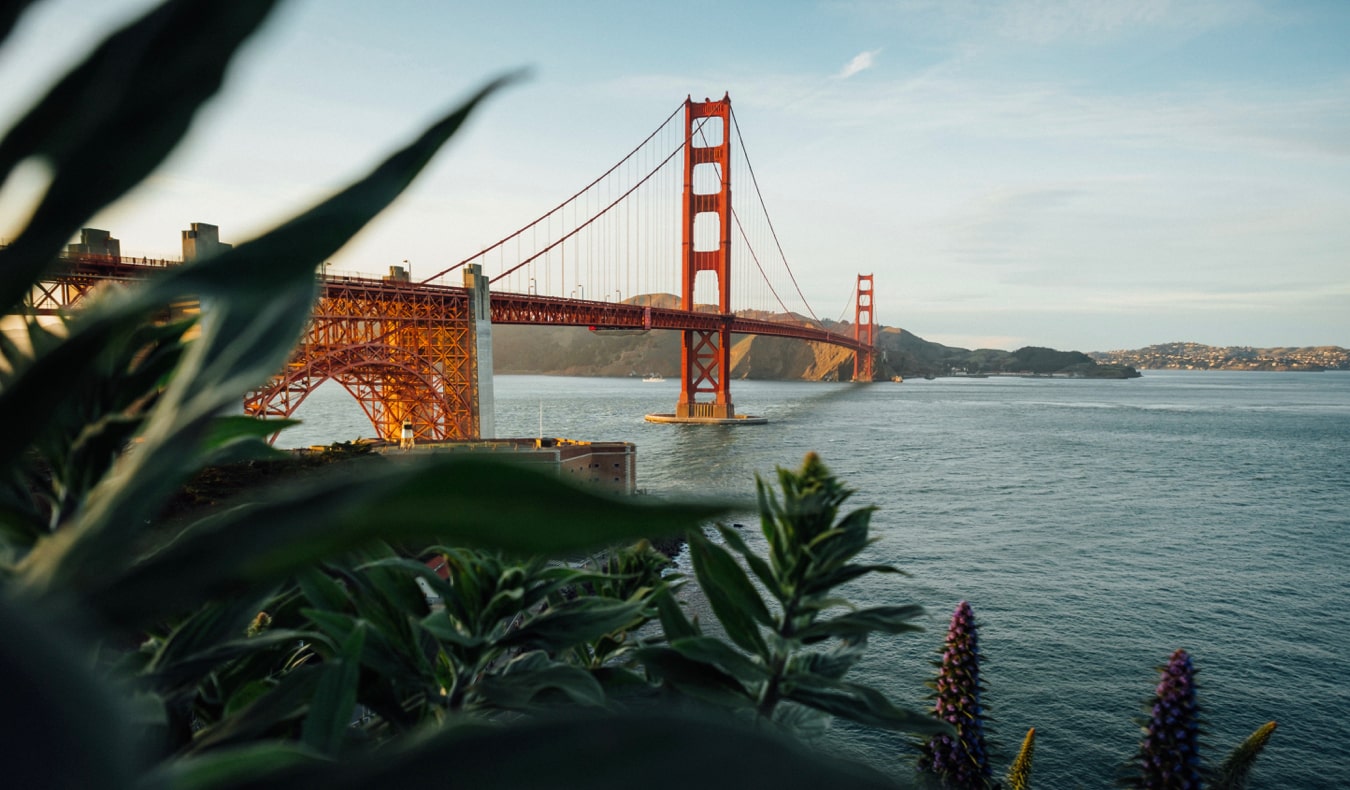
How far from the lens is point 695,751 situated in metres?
0.20

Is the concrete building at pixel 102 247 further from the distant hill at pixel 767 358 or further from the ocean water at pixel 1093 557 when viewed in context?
the distant hill at pixel 767 358

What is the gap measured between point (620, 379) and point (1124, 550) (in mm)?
124884

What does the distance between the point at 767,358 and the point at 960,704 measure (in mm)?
128438

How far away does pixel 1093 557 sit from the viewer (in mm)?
25797

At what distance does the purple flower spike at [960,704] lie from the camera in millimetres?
2062

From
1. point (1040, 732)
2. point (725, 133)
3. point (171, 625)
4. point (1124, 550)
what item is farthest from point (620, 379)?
point (171, 625)

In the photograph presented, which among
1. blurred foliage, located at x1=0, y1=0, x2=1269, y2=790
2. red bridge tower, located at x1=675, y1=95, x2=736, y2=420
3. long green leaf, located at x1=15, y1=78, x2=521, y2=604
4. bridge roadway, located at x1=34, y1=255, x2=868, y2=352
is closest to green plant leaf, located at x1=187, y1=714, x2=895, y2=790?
blurred foliage, located at x1=0, y1=0, x2=1269, y2=790

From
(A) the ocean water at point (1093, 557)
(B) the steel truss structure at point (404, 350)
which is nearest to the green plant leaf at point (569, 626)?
(A) the ocean water at point (1093, 557)

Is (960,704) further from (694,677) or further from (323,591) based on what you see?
(323,591)

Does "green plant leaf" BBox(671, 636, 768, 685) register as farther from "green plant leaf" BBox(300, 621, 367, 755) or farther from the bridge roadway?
the bridge roadway

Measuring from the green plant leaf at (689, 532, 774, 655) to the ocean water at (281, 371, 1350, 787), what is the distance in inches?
4.8

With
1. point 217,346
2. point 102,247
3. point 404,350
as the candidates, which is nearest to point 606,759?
point 217,346

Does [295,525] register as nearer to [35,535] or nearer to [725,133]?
[35,535]

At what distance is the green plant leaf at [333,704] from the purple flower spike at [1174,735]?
2013 mm
